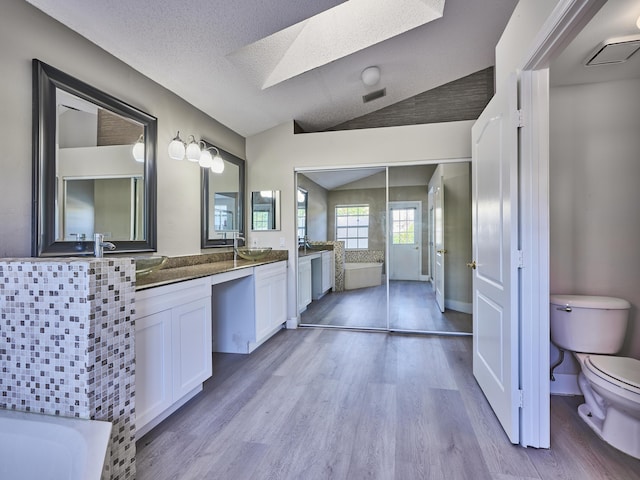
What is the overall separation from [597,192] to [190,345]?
2938mm

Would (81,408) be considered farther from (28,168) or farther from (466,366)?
(466,366)

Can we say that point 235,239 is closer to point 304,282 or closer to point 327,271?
point 304,282

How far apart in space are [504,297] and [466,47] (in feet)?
9.10

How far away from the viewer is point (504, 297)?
5.96 ft

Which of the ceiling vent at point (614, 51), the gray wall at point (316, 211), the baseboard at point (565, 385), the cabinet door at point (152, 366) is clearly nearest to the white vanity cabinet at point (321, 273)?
the gray wall at point (316, 211)

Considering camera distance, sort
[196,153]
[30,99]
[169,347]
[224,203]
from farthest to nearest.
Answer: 1. [224,203]
2. [196,153]
3. [169,347]
4. [30,99]

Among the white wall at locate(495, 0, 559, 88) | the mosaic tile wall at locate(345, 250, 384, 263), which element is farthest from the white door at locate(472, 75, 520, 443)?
the mosaic tile wall at locate(345, 250, 384, 263)

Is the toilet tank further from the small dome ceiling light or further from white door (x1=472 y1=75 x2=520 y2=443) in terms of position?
the small dome ceiling light

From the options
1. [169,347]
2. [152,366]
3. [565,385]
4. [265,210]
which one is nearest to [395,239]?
[265,210]

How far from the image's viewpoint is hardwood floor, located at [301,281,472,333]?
3.86m

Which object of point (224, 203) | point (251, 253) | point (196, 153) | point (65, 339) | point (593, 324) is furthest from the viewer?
point (224, 203)

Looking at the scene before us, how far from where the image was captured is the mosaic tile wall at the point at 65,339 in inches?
48.8

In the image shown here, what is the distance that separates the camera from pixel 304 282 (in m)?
4.19

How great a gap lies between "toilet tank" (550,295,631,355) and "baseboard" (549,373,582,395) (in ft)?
1.19
